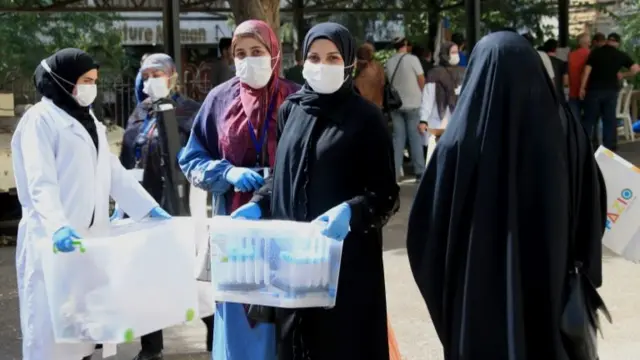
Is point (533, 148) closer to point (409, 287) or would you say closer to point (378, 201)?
point (378, 201)

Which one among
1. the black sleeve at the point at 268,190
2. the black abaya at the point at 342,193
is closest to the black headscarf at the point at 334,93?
the black abaya at the point at 342,193

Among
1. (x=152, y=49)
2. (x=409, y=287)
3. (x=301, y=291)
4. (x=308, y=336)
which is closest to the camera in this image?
(x=301, y=291)

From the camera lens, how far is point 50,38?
70.8 feet

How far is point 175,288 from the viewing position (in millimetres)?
3963

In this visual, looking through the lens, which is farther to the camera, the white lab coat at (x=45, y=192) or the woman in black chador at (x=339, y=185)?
the white lab coat at (x=45, y=192)

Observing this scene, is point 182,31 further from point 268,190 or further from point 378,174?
point 378,174

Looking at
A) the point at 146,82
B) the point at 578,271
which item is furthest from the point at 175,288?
the point at 146,82

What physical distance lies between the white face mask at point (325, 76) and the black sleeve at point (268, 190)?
196 millimetres

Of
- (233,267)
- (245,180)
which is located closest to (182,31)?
(245,180)

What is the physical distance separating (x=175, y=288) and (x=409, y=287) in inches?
145

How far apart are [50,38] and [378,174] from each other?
19086mm

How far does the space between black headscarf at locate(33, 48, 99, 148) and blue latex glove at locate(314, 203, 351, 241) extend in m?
1.44

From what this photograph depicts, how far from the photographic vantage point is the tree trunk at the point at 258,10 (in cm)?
1034

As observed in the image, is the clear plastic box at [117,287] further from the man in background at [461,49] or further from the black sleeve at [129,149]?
the man in background at [461,49]
